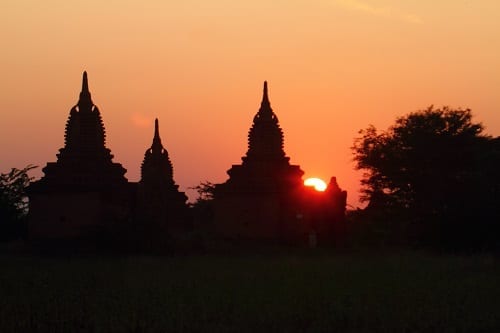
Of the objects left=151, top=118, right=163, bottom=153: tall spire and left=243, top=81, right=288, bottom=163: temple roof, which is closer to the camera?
left=243, top=81, right=288, bottom=163: temple roof

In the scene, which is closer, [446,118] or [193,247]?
[193,247]

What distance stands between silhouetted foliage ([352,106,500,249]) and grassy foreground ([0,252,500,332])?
969 centimetres

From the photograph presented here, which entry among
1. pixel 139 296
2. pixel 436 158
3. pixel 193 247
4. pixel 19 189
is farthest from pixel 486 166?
pixel 139 296

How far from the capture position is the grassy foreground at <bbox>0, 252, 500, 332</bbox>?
14258 millimetres

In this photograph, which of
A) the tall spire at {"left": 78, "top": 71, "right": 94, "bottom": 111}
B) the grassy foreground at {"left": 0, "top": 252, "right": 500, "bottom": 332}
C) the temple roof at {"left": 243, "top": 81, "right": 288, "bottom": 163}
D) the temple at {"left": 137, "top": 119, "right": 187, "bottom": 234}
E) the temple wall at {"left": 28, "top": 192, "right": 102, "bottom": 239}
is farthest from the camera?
the temple roof at {"left": 243, "top": 81, "right": 288, "bottom": 163}

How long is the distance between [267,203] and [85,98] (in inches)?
251

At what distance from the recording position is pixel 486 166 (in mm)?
36438

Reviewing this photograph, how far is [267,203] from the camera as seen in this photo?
35219mm

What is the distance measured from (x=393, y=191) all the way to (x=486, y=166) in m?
5.01

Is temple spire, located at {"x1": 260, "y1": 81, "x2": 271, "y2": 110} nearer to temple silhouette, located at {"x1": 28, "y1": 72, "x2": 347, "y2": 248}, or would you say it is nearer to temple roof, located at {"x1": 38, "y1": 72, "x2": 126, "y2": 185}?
temple silhouette, located at {"x1": 28, "y1": 72, "x2": 347, "y2": 248}

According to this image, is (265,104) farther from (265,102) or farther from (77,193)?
Answer: (77,193)

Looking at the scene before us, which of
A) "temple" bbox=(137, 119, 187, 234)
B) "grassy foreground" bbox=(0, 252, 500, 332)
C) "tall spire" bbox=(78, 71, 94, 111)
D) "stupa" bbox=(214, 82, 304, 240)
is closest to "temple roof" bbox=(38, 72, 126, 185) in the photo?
"tall spire" bbox=(78, 71, 94, 111)

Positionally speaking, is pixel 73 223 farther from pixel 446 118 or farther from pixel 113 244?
pixel 446 118

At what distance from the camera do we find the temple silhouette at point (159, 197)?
32750mm
